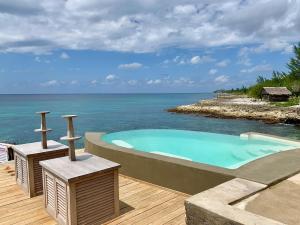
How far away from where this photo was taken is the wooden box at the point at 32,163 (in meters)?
4.37

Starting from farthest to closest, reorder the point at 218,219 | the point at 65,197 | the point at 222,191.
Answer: the point at 65,197 < the point at 222,191 < the point at 218,219

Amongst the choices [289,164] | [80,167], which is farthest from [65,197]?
[289,164]

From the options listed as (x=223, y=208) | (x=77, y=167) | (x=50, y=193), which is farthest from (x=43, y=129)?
(x=223, y=208)

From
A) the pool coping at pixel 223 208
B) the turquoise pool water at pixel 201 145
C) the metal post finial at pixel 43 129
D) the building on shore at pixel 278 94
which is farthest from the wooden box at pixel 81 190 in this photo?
the building on shore at pixel 278 94

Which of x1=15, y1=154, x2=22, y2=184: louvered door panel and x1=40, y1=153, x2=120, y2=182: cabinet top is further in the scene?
x1=15, y1=154, x2=22, y2=184: louvered door panel

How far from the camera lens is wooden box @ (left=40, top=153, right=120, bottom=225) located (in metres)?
3.28

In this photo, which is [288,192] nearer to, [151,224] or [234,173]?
[234,173]

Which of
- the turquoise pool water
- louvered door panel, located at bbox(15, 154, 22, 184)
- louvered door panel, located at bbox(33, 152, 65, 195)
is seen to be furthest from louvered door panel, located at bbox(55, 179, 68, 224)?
the turquoise pool water

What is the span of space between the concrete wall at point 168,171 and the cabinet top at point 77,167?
1327mm

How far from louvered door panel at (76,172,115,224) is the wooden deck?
19 cm

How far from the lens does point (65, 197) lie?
10.8ft

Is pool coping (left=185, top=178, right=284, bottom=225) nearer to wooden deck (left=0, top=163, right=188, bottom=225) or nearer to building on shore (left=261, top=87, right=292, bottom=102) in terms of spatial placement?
wooden deck (left=0, top=163, right=188, bottom=225)

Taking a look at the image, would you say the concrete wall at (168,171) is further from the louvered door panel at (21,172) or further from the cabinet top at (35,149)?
the louvered door panel at (21,172)

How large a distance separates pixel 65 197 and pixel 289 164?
3338 mm
